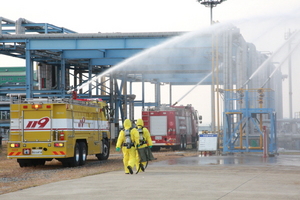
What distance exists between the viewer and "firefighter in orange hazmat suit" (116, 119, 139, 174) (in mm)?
15361

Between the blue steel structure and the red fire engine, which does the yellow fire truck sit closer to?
the blue steel structure

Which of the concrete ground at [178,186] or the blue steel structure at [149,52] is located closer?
the concrete ground at [178,186]

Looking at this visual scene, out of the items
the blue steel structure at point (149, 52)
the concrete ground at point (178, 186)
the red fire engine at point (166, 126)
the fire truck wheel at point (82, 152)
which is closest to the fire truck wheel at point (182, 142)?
the red fire engine at point (166, 126)

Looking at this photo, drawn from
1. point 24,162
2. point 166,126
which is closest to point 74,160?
point 24,162

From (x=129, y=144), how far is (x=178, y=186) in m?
3.70

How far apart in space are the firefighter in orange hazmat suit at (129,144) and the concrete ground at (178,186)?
1.14 ft

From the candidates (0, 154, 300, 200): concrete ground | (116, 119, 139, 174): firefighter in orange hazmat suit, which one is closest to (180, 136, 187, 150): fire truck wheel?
(0, 154, 300, 200): concrete ground

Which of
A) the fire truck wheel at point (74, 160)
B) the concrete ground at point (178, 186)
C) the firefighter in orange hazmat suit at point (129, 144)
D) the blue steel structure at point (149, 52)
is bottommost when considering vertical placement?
the concrete ground at point (178, 186)

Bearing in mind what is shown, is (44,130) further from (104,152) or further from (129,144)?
(104,152)

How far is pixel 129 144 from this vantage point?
50.4 ft

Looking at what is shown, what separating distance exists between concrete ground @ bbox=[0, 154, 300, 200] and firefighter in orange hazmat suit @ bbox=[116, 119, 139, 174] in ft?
1.14

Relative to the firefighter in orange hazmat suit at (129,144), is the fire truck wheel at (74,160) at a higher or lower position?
lower

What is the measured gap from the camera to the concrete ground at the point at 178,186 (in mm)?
10461

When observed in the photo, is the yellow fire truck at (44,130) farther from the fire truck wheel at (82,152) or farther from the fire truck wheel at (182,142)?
the fire truck wheel at (182,142)
